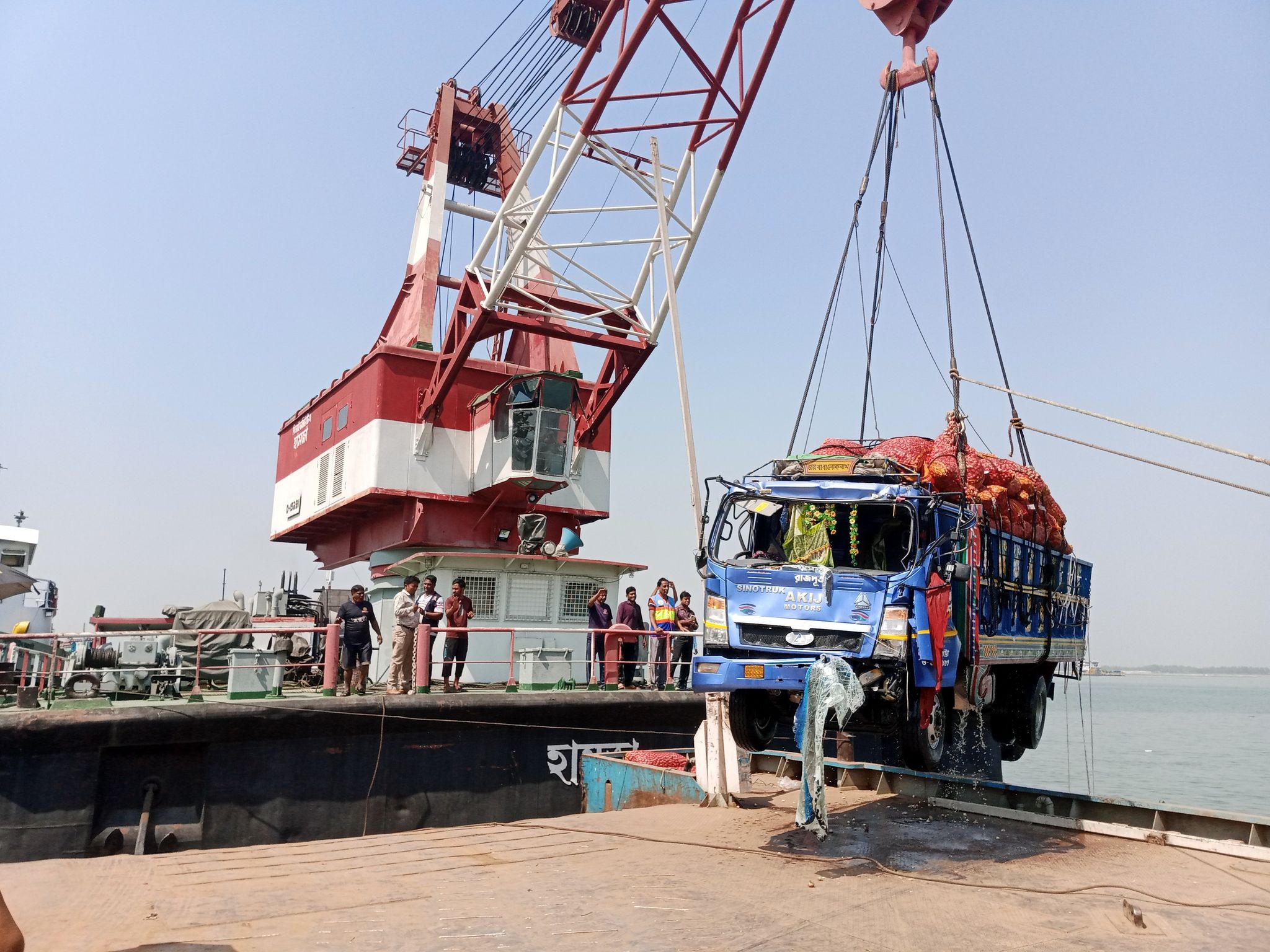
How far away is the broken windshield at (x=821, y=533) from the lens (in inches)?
370

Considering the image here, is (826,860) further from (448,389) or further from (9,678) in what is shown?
(448,389)

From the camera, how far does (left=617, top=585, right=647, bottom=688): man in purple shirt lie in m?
16.7

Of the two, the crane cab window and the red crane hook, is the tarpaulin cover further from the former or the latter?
the crane cab window

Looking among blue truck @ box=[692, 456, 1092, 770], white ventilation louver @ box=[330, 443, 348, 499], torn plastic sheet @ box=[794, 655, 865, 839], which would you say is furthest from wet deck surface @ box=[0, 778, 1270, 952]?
white ventilation louver @ box=[330, 443, 348, 499]

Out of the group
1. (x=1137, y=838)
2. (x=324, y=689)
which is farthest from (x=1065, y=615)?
(x=324, y=689)

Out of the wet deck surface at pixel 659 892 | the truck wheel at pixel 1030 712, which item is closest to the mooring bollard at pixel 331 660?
the wet deck surface at pixel 659 892

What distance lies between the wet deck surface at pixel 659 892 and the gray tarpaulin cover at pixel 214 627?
21.5 feet

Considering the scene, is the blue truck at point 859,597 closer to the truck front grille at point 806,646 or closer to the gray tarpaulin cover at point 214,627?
the truck front grille at point 806,646

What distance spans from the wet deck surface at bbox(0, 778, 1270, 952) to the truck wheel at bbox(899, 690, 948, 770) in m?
0.68

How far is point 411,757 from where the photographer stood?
43.8 ft

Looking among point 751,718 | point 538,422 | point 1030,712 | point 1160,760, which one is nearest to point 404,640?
point 751,718

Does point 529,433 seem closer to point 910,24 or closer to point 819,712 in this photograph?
point 910,24

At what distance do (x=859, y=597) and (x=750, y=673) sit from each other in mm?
1218

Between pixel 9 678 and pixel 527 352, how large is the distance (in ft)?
45.9
